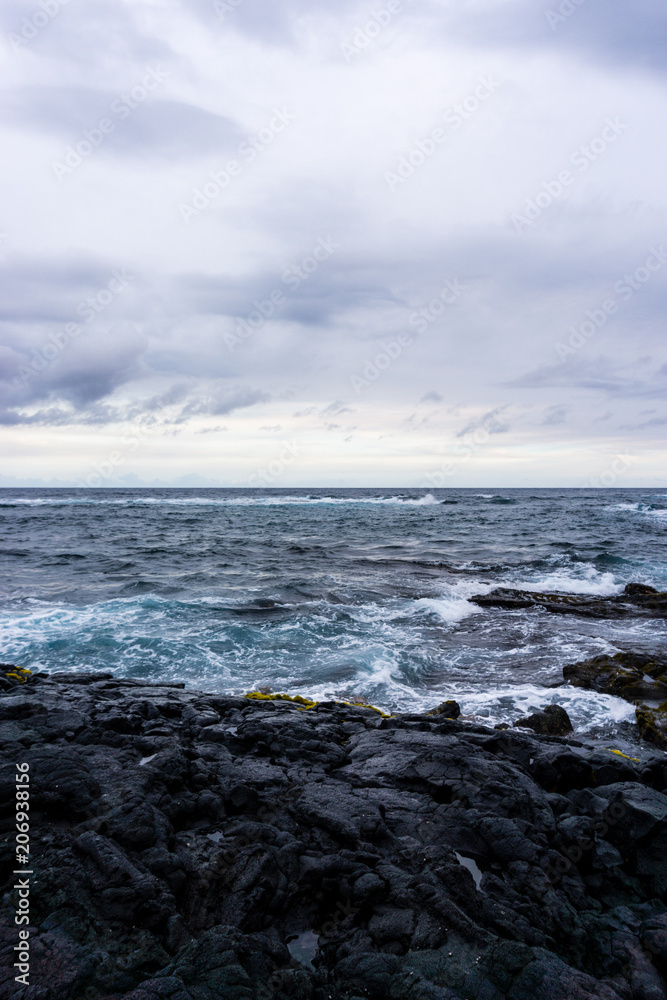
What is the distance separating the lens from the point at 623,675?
10.4m

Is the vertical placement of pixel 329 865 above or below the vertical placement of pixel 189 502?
below

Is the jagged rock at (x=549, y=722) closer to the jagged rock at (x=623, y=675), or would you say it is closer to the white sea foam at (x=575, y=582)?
the jagged rock at (x=623, y=675)

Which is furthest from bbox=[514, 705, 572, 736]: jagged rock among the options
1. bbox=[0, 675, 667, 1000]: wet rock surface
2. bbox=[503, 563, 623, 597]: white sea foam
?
bbox=[503, 563, 623, 597]: white sea foam

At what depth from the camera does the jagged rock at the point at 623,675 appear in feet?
32.1

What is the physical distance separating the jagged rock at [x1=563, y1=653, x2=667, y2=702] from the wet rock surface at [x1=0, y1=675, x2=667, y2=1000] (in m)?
4.12

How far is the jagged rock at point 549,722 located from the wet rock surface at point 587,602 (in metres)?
8.20

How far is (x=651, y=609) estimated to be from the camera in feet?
53.4

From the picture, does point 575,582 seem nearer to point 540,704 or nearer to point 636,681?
point 636,681

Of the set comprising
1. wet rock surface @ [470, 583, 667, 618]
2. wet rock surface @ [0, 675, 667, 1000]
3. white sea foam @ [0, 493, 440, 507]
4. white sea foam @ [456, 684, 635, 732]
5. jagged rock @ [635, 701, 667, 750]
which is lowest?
white sea foam @ [456, 684, 635, 732]

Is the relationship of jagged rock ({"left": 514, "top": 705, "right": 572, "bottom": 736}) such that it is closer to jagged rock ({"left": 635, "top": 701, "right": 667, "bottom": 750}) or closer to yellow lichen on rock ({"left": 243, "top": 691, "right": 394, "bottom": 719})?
jagged rock ({"left": 635, "top": 701, "right": 667, "bottom": 750})

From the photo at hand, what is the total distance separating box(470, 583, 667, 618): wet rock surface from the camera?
1605 centimetres

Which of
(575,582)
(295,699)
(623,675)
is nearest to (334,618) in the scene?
(295,699)

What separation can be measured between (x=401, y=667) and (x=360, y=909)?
7.88 metres

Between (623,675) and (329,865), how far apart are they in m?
8.53
